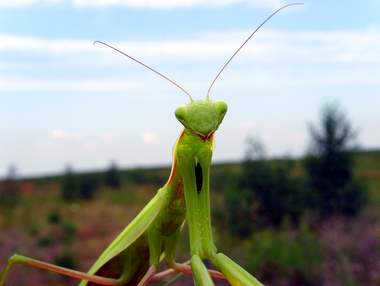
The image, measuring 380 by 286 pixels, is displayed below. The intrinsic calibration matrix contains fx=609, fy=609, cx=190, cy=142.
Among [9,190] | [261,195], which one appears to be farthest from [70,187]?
[261,195]

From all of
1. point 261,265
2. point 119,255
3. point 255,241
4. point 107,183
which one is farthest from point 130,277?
point 107,183

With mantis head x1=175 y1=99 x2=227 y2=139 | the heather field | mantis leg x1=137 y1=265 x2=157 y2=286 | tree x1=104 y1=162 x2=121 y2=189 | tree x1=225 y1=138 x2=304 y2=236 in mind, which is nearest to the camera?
mantis head x1=175 y1=99 x2=227 y2=139

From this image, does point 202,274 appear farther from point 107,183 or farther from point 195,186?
point 107,183

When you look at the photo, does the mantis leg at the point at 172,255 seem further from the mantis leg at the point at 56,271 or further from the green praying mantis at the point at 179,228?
the mantis leg at the point at 56,271

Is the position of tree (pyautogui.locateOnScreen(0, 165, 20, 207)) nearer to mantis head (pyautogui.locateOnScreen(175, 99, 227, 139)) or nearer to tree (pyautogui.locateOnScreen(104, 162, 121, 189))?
tree (pyautogui.locateOnScreen(104, 162, 121, 189))

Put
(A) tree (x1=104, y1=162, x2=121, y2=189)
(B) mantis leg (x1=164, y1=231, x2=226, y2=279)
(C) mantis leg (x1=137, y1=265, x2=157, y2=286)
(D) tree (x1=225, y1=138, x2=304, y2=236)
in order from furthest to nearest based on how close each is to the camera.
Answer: (A) tree (x1=104, y1=162, x2=121, y2=189) → (D) tree (x1=225, y1=138, x2=304, y2=236) → (B) mantis leg (x1=164, y1=231, x2=226, y2=279) → (C) mantis leg (x1=137, y1=265, x2=157, y2=286)

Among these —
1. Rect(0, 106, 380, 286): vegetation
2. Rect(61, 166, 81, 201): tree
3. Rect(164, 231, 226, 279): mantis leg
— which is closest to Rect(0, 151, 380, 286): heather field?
Rect(0, 106, 380, 286): vegetation
